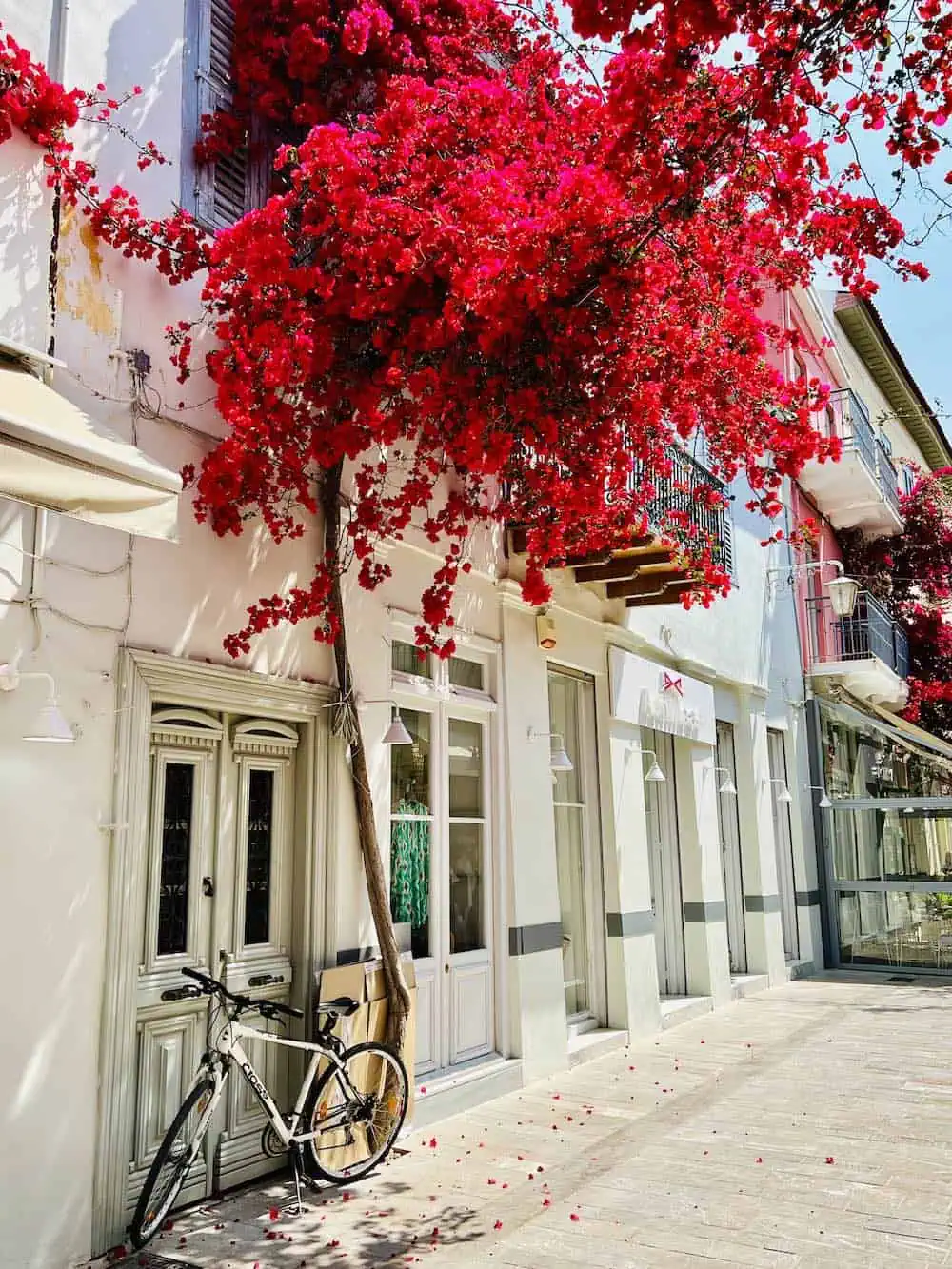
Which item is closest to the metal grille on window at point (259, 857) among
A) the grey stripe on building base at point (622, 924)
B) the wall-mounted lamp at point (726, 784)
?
the grey stripe on building base at point (622, 924)

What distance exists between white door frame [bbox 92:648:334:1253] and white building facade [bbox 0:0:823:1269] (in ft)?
0.05

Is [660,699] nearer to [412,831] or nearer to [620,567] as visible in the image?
[620,567]

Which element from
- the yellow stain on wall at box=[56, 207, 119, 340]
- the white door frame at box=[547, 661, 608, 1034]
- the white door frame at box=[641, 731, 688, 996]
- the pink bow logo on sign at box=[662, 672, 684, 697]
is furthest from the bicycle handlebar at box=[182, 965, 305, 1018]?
the white door frame at box=[641, 731, 688, 996]

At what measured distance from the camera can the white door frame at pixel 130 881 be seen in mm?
4781

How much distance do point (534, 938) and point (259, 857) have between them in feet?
9.27

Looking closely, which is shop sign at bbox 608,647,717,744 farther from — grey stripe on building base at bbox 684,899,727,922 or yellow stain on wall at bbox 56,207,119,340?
yellow stain on wall at bbox 56,207,119,340

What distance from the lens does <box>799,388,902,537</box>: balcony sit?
55.2ft

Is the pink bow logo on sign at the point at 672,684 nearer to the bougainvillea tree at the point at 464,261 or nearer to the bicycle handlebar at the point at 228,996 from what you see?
the bougainvillea tree at the point at 464,261

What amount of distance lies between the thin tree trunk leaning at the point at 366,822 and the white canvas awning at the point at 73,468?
1893 mm

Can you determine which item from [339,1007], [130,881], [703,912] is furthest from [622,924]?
[130,881]

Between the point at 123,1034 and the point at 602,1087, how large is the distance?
4205mm

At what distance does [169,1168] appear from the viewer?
4969 millimetres

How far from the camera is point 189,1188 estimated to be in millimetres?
5316

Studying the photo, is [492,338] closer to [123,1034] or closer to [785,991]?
[123,1034]
